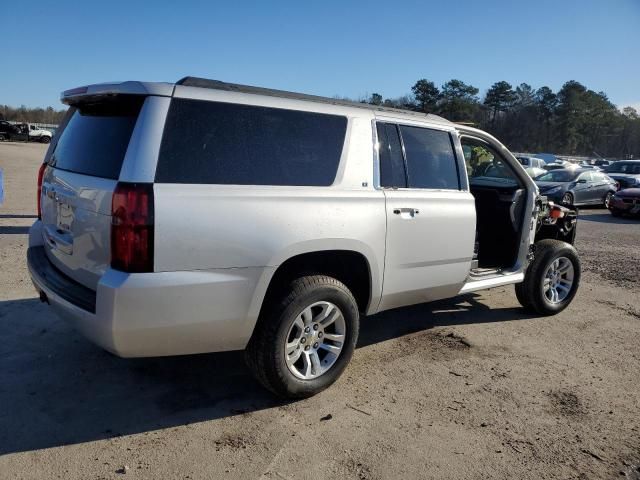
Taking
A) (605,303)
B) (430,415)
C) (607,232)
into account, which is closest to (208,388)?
(430,415)

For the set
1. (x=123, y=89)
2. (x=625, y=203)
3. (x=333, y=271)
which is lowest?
(x=333, y=271)

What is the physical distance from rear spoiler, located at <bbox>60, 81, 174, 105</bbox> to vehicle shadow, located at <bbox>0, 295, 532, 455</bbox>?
6.25ft

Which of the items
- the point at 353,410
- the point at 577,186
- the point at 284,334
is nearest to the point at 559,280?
the point at 353,410

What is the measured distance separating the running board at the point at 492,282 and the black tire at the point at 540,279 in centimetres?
20

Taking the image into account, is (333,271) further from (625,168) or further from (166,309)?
(625,168)

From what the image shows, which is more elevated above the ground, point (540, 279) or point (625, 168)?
point (625, 168)

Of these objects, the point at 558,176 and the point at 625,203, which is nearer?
the point at 625,203

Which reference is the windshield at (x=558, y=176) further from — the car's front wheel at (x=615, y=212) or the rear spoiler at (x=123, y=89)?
the rear spoiler at (x=123, y=89)

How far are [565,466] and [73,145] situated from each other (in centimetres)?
357

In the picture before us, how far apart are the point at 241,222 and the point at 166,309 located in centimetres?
63

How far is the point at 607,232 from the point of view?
12.6 meters

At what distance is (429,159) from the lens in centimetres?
425

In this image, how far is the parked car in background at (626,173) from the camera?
2027cm

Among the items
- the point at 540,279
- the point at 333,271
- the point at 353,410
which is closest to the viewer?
the point at 353,410
